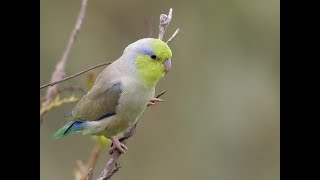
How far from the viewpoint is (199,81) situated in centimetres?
756

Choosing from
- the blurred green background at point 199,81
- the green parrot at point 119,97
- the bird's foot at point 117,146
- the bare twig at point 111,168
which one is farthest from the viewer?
the blurred green background at point 199,81

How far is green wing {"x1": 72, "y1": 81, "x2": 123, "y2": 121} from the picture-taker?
129 inches

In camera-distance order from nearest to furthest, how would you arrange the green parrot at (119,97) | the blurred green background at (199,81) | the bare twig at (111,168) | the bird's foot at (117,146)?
the bare twig at (111,168)
the bird's foot at (117,146)
the green parrot at (119,97)
the blurred green background at (199,81)

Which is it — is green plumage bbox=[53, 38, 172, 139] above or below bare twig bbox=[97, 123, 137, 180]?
above

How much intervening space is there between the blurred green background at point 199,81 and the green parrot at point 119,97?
3686 mm

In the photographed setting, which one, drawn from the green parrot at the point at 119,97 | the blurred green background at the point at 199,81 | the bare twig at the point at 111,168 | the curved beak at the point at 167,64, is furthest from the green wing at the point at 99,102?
the blurred green background at the point at 199,81

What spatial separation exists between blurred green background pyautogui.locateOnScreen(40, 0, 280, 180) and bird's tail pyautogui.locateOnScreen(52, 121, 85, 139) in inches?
145

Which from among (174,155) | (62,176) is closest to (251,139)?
(174,155)

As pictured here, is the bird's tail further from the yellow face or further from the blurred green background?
the blurred green background

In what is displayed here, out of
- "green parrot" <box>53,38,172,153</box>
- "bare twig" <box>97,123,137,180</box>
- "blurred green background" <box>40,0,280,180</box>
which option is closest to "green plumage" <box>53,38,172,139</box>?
"green parrot" <box>53,38,172,153</box>

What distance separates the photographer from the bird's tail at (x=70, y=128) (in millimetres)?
3237

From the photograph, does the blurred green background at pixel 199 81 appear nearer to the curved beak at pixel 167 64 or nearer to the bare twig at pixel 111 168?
the curved beak at pixel 167 64
